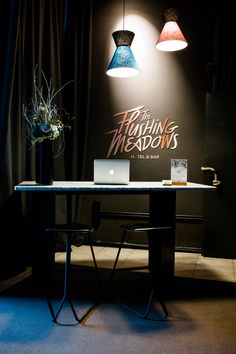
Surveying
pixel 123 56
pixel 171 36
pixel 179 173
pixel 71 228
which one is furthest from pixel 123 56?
pixel 71 228

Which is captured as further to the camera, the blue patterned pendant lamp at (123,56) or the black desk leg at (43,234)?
the blue patterned pendant lamp at (123,56)

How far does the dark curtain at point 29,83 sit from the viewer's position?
3186mm

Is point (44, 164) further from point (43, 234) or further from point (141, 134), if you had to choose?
point (141, 134)

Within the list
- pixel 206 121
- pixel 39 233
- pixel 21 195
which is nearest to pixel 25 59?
pixel 21 195

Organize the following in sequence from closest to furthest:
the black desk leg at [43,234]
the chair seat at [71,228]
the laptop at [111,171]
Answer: the chair seat at [71,228] → the laptop at [111,171] → the black desk leg at [43,234]

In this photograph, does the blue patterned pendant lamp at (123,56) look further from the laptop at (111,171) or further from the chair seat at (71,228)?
the chair seat at (71,228)

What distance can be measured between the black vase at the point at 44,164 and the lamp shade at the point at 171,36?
1653 mm

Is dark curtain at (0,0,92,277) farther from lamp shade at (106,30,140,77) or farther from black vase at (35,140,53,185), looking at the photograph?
lamp shade at (106,30,140,77)

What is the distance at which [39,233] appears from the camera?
3.00 metres

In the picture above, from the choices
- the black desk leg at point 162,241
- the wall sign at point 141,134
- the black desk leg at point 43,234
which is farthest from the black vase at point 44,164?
the wall sign at point 141,134

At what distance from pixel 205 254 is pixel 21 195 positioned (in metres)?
2.23

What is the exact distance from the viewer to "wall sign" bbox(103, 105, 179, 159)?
442 cm

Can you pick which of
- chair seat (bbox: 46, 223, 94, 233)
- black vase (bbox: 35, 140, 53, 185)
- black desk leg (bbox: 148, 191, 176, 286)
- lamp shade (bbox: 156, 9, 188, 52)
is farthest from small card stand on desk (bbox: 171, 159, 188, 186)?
lamp shade (bbox: 156, 9, 188, 52)

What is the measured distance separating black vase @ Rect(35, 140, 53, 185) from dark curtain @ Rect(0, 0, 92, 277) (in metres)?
0.51
